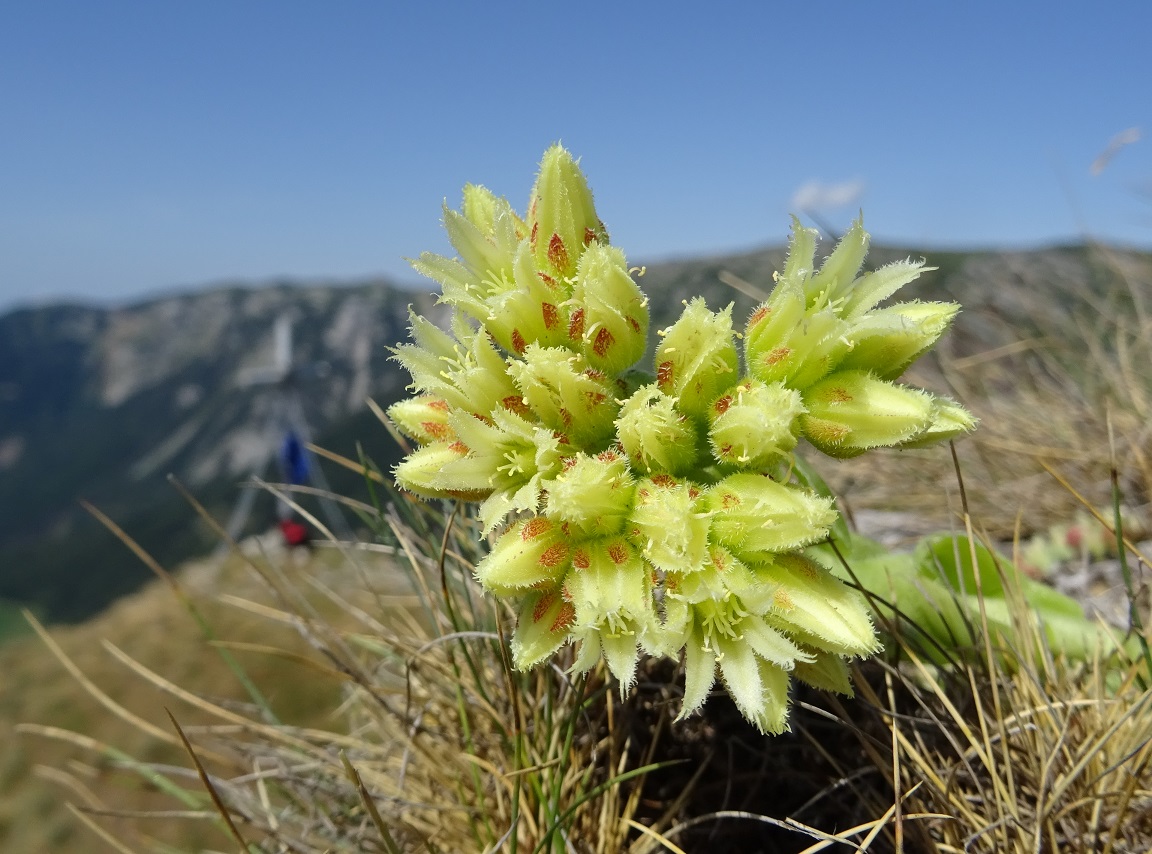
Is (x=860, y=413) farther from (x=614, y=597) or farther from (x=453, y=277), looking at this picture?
(x=453, y=277)

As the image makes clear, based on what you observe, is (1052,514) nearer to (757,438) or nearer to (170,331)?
(757,438)

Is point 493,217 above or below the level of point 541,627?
above

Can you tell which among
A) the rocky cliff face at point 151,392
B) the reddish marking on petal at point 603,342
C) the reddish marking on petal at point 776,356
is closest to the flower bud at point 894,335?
the reddish marking on petal at point 776,356

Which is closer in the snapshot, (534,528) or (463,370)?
(534,528)

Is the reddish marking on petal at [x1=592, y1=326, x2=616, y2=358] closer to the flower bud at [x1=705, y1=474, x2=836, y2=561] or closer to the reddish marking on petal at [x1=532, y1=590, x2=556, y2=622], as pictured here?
the flower bud at [x1=705, y1=474, x2=836, y2=561]

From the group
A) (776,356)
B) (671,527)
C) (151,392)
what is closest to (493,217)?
(776,356)

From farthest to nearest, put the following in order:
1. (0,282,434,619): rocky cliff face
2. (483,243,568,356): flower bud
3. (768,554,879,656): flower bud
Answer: (0,282,434,619): rocky cliff face → (483,243,568,356): flower bud → (768,554,879,656): flower bud

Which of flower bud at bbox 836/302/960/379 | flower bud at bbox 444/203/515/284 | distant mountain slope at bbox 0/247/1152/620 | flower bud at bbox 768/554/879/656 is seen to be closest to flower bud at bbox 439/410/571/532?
flower bud at bbox 444/203/515/284

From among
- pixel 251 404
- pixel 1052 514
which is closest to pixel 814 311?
pixel 1052 514
